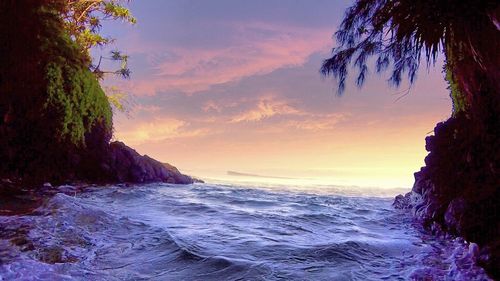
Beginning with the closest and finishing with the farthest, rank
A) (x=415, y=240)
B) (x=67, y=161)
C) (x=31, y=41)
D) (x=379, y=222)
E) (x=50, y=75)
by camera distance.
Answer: (x=415, y=240), (x=379, y=222), (x=31, y=41), (x=50, y=75), (x=67, y=161)

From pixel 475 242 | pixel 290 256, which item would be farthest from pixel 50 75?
pixel 475 242

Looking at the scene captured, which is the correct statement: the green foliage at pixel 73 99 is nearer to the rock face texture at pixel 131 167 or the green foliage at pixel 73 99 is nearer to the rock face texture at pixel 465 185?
the rock face texture at pixel 131 167

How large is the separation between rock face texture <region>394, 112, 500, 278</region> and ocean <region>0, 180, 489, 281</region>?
0.96ft

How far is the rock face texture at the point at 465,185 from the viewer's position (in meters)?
4.54

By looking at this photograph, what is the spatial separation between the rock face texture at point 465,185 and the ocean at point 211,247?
0.96 ft

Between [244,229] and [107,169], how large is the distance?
9.54 m

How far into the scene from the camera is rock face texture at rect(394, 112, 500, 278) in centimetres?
454

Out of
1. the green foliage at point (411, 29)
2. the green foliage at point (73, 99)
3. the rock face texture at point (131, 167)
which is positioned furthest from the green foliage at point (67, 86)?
the green foliage at point (411, 29)

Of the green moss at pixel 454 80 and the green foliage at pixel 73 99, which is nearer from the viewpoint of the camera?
the green moss at pixel 454 80

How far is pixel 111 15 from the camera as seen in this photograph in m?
18.7

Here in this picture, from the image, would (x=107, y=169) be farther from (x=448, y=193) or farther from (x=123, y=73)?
(x=448, y=193)

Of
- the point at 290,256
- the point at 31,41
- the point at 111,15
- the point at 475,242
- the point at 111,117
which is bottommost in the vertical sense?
the point at 290,256

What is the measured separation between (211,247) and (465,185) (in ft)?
14.5

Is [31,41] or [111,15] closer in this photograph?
[31,41]
